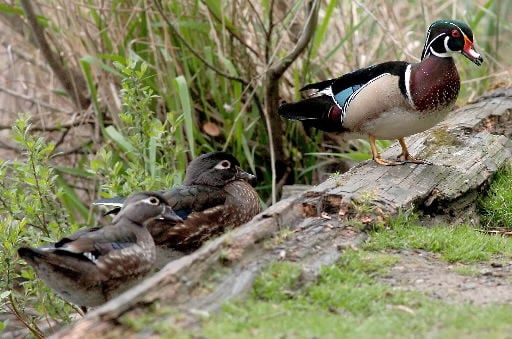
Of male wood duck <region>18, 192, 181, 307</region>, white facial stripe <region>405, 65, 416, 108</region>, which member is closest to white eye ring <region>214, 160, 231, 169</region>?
male wood duck <region>18, 192, 181, 307</region>

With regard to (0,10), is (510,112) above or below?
below

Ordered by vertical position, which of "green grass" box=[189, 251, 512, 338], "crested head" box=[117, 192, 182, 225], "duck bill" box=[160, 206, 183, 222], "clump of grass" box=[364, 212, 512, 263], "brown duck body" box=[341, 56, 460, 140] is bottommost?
"clump of grass" box=[364, 212, 512, 263]

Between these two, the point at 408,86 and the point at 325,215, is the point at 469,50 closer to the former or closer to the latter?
the point at 408,86

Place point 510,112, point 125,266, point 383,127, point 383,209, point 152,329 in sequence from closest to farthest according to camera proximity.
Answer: point 152,329 < point 125,266 < point 383,209 < point 383,127 < point 510,112

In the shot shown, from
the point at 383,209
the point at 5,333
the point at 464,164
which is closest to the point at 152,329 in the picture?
the point at 383,209

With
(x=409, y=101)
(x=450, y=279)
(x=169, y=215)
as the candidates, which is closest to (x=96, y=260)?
(x=169, y=215)

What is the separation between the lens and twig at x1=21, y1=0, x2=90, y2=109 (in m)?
6.87

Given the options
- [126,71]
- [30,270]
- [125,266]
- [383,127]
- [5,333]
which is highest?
[126,71]

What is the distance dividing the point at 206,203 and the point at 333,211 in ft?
2.38

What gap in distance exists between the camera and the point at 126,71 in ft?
17.2

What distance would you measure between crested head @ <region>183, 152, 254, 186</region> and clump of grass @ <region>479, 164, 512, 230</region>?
1.57m

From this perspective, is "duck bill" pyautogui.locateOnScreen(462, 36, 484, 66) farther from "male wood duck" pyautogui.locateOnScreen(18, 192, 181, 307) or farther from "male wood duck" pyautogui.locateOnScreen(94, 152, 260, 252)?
"male wood duck" pyautogui.locateOnScreen(18, 192, 181, 307)

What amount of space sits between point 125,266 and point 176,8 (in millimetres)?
3234

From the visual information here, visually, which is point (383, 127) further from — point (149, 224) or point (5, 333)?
point (5, 333)
